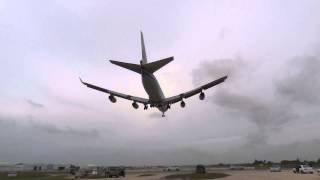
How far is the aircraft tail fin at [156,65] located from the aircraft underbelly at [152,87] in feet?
5.69

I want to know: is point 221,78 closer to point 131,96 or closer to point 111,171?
point 131,96

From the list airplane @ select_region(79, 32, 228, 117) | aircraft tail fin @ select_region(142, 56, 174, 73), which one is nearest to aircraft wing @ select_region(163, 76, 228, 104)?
airplane @ select_region(79, 32, 228, 117)

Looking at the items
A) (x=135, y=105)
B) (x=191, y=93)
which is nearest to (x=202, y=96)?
(x=191, y=93)

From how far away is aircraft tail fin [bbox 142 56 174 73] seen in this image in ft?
160

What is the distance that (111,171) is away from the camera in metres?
110

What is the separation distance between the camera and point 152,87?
5706 cm

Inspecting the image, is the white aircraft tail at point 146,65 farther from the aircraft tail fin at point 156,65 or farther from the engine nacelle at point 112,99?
the engine nacelle at point 112,99

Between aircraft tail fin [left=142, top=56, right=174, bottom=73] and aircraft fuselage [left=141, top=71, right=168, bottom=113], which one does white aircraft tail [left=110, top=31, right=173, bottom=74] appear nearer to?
aircraft tail fin [left=142, top=56, right=174, bottom=73]

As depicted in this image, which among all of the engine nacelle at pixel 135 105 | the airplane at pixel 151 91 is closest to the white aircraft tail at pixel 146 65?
the airplane at pixel 151 91

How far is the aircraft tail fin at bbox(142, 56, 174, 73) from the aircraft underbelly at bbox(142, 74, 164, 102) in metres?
1.74

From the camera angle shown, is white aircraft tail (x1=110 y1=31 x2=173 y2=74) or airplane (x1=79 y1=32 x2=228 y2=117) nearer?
white aircraft tail (x1=110 y1=31 x2=173 y2=74)

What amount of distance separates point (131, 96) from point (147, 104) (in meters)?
2.53

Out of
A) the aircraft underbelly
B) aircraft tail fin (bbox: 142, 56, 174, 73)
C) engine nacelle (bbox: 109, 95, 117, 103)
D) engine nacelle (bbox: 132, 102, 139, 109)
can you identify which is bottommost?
engine nacelle (bbox: 132, 102, 139, 109)

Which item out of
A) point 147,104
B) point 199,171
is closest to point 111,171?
point 199,171
